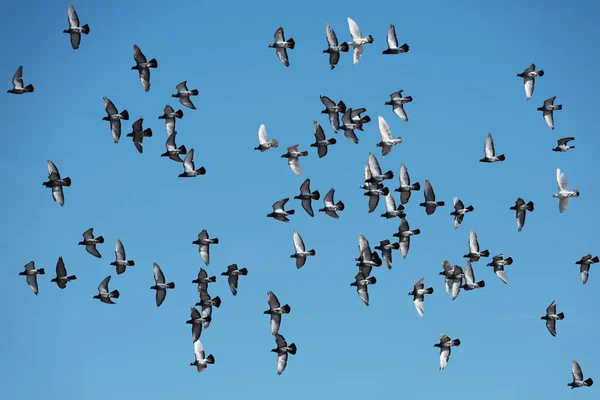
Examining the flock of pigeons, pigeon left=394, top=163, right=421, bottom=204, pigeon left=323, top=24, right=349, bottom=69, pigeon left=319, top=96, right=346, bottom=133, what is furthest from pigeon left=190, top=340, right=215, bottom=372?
pigeon left=323, top=24, right=349, bottom=69

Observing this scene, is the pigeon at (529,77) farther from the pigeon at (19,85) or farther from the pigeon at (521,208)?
the pigeon at (19,85)

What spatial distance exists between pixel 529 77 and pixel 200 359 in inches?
898

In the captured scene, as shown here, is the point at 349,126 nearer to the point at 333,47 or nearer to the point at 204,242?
the point at 333,47

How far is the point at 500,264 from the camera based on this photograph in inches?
4304

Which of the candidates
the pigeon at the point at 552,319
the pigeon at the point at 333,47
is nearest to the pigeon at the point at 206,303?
the pigeon at the point at 333,47

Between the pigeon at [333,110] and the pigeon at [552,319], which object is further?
the pigeon at [552,319]

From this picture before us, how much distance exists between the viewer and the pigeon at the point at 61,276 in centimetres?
10669

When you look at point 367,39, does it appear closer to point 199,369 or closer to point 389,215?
point 389,215

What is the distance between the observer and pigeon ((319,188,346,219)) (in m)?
106

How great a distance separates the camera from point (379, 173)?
343ft

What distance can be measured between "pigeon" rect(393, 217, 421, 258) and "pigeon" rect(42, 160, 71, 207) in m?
17.3

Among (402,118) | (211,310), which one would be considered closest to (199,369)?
(211,310)

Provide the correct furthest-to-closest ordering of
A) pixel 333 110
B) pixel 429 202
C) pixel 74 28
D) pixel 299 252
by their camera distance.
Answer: pixel 299 252
pixel 429 202
pixel 333 110
pixel 74 28

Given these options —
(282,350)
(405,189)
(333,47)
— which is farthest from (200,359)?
(333,47)
